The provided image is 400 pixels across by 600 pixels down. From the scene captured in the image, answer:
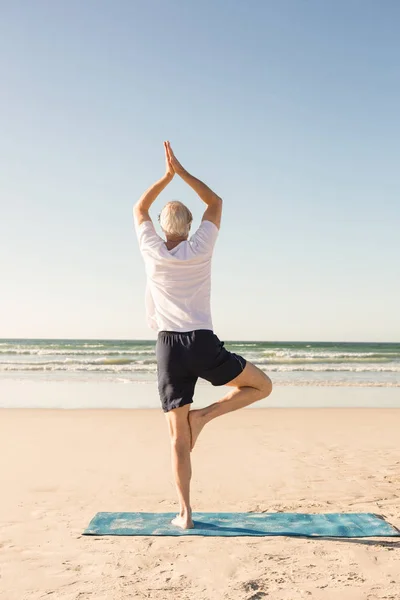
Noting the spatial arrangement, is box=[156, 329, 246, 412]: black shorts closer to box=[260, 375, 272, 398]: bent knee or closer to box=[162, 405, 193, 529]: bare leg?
box=[162, 405, 193, 529]: bare leg

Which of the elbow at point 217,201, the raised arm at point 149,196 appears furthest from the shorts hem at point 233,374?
the raised arm at point 149,196

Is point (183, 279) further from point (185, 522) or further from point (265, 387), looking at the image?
point (185, 522)

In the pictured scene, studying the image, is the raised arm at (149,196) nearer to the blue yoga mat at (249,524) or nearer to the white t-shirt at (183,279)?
the white t-shirt at (183,279)

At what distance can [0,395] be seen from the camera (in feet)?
44.5

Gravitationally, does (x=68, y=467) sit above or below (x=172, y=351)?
below

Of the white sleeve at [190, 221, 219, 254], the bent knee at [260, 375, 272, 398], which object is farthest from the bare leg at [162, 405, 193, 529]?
the white sleeve at [190, 221, 219, 254]

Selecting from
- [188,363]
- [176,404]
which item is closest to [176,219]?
[188,363]

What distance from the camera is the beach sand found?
3.01 m

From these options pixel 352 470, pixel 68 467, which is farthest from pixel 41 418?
pixel 352 470

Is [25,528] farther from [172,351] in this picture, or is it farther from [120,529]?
[172,351]

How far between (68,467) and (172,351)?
3.04m

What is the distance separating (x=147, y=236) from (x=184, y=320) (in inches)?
23.3

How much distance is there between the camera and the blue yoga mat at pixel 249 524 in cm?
380

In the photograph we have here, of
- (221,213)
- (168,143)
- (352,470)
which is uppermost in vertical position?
(168,143)
